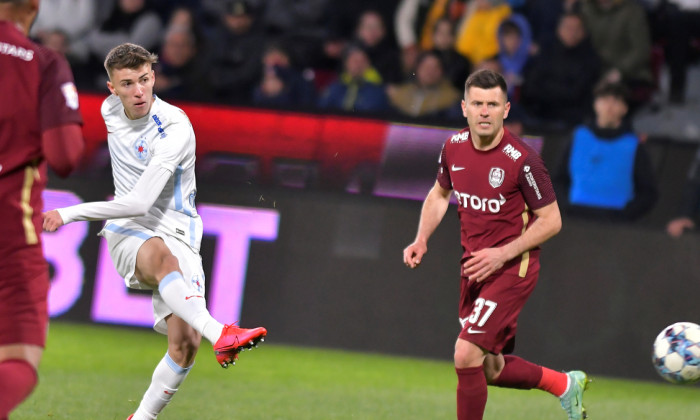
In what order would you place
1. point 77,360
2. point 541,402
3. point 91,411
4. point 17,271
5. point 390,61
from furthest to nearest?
1. point 390,61
2. point 77,360
3. point 541,402
4. point 91,411
5. point 17,271

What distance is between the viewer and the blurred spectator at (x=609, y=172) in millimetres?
8625

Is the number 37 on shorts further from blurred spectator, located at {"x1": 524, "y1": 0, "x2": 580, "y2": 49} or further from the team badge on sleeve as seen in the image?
blurred spectator, located at {"x1": 524, "y1": 0, "x2": 580, "y2": 49}

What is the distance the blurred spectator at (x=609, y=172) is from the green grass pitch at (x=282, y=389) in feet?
4.66

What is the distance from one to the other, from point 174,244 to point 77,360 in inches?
120

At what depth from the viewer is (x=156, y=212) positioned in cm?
547

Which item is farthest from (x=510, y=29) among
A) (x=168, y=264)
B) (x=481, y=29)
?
(x=168, y=264)

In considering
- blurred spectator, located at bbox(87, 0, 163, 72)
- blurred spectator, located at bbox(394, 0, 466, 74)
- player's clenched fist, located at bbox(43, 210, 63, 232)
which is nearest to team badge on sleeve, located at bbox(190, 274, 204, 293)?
Answer: player's clenched fist, located at bbox(43, 210, 63, 232)

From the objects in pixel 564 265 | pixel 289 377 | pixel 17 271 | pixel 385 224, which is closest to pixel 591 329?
pixel 564 265

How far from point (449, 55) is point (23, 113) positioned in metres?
6.94

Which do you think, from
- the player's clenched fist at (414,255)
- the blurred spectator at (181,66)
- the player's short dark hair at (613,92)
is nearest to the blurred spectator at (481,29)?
the player's short dark hair at (613,92)

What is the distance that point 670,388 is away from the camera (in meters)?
8.37

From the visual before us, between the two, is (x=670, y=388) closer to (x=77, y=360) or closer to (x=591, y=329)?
(x=591, y=329)

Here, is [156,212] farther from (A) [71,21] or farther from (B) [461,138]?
(A) [71,21]

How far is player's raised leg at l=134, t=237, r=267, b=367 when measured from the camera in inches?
195
